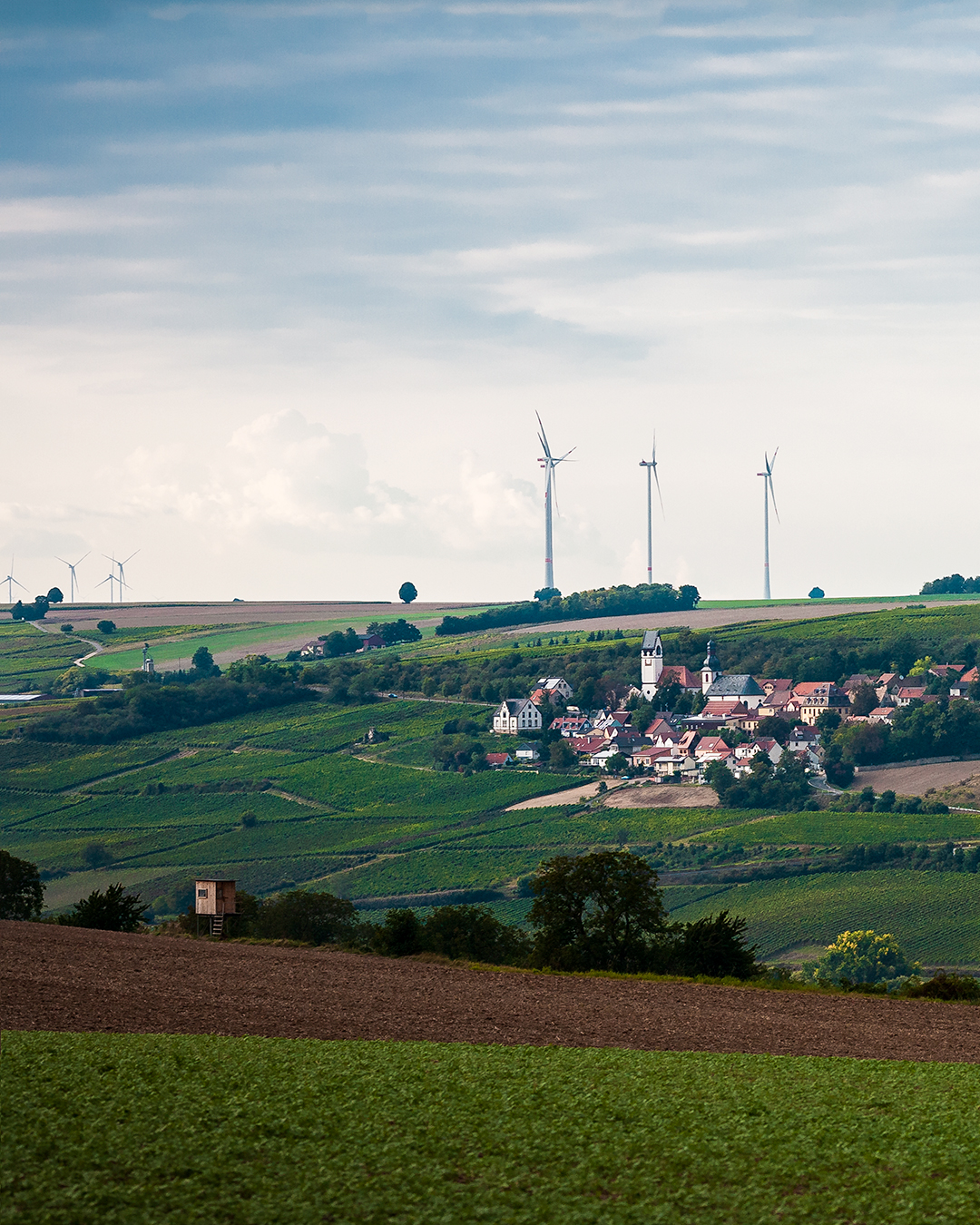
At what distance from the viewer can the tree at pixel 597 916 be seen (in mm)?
45375

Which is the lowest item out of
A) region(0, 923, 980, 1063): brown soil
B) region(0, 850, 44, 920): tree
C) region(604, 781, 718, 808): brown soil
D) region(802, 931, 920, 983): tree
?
region(802, 931, 920, 983): tree

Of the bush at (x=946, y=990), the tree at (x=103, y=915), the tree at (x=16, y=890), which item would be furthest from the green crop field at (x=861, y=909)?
the bush at (x=946, y=990)

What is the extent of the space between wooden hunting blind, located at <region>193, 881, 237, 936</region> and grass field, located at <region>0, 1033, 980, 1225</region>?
Answer: 83.7ft

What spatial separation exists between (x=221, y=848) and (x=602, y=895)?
132969mm

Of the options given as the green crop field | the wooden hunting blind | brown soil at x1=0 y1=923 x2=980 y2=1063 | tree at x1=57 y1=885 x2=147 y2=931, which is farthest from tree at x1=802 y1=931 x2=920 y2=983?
brown soil at x1=0 y1=923 x2=980 y2=1063

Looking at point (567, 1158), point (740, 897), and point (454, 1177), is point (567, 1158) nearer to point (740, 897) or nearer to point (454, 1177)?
point (454, 1177)

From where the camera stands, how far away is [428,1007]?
30.6 metres

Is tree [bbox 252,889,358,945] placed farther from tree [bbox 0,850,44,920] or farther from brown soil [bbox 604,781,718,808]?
brown soil [bbox 604,781,718,808]

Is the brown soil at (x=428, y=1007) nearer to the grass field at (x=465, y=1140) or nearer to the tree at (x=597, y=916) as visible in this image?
the grass field at (x=465, y=1140)

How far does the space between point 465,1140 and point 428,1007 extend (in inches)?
527

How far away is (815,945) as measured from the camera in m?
134

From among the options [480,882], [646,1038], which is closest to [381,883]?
[480,882]

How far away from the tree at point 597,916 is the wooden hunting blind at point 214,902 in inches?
430

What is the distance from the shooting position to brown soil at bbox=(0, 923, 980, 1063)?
2714cm
